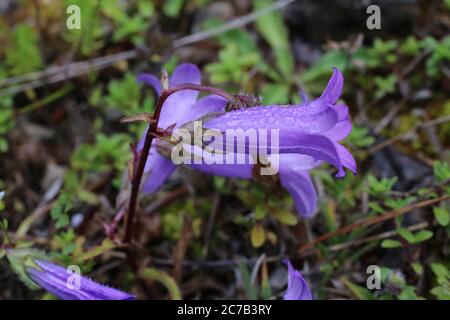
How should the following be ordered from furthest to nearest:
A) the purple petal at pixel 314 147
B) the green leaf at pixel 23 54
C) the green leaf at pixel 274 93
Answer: the green leaf at pixel 23 54
the green leaf at pixel 274 93
the purple petal at pixel 314 147

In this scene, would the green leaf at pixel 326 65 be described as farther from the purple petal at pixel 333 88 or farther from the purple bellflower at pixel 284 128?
the purple petal at pixel 333 88

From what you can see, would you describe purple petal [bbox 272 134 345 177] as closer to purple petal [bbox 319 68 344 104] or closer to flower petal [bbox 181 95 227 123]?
purple petal [bbox 319 68 344 104]

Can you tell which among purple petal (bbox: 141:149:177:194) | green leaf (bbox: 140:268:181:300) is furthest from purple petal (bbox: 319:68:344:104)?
green leaf (bbox: 140:268:181:300)

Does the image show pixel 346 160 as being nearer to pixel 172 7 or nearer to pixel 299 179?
pixel 299 179

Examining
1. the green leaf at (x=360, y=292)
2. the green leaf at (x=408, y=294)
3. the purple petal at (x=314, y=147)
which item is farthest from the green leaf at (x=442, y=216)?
the purple petal at (x=314, y=147)

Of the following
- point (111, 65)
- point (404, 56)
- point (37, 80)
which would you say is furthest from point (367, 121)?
point (37, 80)

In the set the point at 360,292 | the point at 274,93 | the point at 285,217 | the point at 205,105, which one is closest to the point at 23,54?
the point at 274,93
